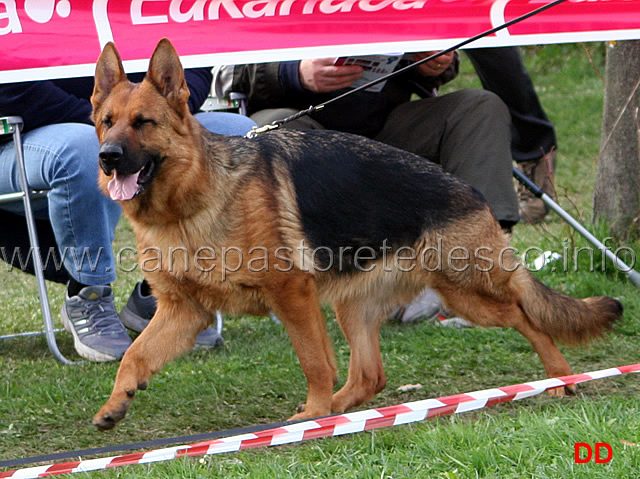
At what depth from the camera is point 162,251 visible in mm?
3453

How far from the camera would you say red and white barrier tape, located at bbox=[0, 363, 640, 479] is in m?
2.91

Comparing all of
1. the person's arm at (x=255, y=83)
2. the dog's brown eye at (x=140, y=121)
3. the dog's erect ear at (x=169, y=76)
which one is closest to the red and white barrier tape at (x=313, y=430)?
the dog's brown eye at (x=140, y=121)

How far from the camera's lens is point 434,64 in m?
5.12

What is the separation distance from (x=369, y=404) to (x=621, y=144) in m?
3.14

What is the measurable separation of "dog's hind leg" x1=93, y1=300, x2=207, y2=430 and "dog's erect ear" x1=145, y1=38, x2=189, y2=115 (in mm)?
855

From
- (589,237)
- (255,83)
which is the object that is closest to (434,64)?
(255,83)

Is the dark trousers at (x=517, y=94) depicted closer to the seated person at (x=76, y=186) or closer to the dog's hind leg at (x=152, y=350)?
the seated person at (x=76, y=186)

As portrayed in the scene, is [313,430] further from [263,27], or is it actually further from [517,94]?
[517,94]

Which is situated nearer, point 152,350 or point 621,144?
point 152,350

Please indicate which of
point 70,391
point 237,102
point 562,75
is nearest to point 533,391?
point 70,391

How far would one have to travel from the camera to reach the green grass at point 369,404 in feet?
8.93

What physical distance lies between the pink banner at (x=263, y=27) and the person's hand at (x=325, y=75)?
1.02ft

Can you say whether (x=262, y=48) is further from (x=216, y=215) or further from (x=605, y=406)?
(x=605, y=406)

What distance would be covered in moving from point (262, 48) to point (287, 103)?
2.83ft
